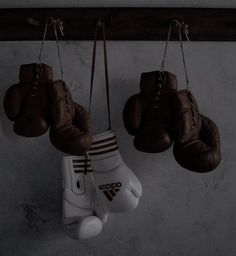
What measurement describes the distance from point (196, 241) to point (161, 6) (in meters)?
0.52

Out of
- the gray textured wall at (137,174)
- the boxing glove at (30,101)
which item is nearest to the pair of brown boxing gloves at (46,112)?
the boxing glove at (30,101)

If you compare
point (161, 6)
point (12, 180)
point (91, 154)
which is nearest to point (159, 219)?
point (91, 154)

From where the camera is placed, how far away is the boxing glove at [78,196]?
898 millimetres

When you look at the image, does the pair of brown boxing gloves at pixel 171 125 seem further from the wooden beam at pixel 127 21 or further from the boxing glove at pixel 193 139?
the wooden beam at pixel 127 21

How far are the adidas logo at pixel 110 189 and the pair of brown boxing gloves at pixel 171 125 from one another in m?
0.09

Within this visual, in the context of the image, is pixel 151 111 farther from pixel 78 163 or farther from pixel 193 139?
pixel 78 163

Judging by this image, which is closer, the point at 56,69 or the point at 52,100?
the point at 52,100

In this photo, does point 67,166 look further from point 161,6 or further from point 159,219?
point 161,6

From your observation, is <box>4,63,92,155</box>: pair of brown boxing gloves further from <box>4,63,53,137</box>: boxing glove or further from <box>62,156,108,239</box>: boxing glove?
<box>62,156,108,239</box>: boxing glove

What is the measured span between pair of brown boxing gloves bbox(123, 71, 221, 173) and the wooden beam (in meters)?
0.12

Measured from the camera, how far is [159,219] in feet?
3.21

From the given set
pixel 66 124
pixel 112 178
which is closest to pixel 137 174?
pixel 112 178

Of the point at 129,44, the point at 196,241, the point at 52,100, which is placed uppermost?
the point at 129,44

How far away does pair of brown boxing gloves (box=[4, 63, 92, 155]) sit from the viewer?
0.79m
